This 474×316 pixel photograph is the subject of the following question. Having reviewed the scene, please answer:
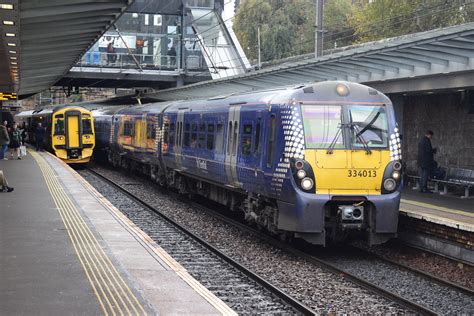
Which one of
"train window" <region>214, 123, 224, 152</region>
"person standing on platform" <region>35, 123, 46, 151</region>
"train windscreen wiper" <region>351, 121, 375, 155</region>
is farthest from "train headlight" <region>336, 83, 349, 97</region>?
"person standing on platform" <region>35, 123, 46, 151</region>

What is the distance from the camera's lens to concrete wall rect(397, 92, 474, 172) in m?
17.8

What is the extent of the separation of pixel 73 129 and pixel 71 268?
23.9 m

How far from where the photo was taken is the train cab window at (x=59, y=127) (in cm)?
3091

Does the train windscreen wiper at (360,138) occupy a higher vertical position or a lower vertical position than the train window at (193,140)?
higher

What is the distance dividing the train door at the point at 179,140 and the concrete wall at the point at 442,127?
6821 millimetres

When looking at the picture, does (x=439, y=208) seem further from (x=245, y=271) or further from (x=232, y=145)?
(x=245, y=271)

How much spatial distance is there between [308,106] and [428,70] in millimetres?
5825

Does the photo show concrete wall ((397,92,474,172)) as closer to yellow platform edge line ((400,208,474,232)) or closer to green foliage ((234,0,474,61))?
yellow platform edge line ((400,208,474,232))

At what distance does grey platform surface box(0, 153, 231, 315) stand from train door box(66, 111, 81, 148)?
17170mm

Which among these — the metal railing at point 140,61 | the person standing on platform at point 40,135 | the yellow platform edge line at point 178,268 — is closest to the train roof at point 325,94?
the yellow platform edge line at point 178,268

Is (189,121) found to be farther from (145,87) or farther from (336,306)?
(145,87)

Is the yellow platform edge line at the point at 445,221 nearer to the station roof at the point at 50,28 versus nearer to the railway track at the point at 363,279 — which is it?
the railway track at the point at 363,279

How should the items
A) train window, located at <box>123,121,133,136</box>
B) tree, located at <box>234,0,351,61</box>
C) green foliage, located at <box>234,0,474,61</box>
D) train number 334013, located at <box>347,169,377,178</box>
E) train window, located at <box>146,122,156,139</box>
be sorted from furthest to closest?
tree, located at <box>234,0,351,61</box> < green foliage, located at <box>234,0,474,61</box> < train window, located at <box>123,121,133,136</box> < train window, located at <box>146,122,156,139</box> < train number 334013, located at <box>347,169,377,178</box>

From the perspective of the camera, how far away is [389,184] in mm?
11078
